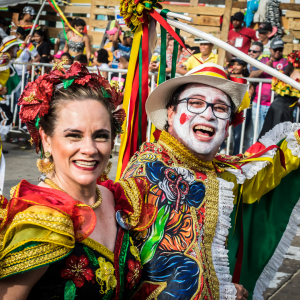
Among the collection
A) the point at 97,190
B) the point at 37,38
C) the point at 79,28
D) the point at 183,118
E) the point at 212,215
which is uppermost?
the point at 79,28

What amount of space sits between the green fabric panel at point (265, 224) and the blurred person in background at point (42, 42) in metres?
6.59

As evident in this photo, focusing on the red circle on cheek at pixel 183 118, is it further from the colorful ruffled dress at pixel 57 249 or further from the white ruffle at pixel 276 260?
the white ruffle at pixel 276 260

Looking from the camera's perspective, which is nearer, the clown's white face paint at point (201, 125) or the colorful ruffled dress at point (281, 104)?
the clown's white face paint at point (201, 125)

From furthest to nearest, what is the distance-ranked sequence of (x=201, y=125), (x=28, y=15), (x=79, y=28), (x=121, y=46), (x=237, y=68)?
(x=28, y=15), (x=79, y=28), (x=121, y=46), (x=237, y=68), (x=201, y=125)

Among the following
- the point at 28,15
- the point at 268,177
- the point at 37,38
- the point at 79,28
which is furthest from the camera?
the point at 28,15

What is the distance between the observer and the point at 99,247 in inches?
61.7

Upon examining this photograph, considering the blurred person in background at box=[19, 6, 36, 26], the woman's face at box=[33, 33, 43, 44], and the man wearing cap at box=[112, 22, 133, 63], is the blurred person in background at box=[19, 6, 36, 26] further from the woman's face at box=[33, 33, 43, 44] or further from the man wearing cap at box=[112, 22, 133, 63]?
the man wearing cap at box=[112, 22, 133, 63]

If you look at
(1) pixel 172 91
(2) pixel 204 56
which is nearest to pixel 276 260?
(1) pixel 172 91

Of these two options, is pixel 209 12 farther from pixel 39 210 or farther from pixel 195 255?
pixel 39 210

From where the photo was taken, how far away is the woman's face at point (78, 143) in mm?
1568

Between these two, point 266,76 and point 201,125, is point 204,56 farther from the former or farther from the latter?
point 201,125

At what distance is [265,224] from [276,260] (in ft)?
0.83

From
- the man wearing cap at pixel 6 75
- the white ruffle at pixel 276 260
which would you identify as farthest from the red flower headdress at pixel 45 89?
the man wearing cap at pixel 6 75

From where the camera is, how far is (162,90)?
2441 mm
